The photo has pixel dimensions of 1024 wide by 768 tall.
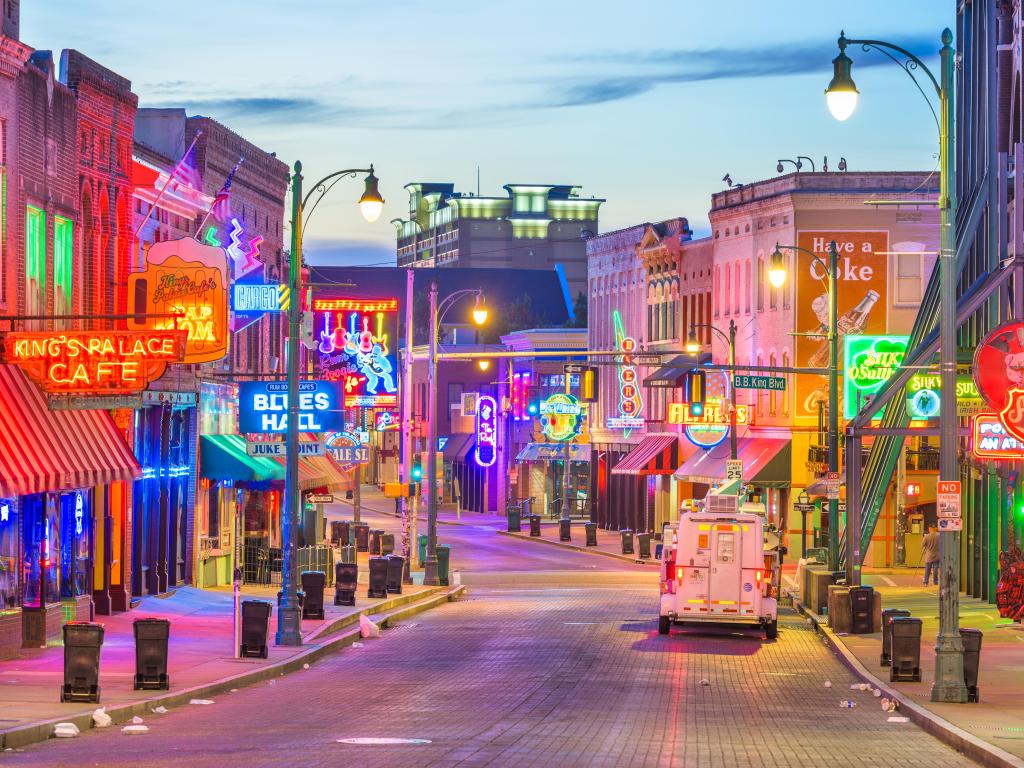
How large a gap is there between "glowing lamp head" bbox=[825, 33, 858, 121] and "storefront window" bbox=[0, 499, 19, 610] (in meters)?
13.8

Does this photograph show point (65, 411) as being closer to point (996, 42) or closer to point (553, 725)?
point (553, 725)

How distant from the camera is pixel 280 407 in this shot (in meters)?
40.4

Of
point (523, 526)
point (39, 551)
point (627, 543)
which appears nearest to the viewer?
point (39, 551)

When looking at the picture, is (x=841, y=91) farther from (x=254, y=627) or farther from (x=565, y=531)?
(x=565, y=531)

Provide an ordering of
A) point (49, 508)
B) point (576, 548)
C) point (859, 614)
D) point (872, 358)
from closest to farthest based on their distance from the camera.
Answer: point (49, 508)
point (859, 614)
point (872, 358)
point (576, 548)

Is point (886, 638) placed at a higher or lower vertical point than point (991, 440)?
lower

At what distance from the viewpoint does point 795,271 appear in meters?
65.4

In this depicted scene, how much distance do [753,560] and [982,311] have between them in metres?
13.1

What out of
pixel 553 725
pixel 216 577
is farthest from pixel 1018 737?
pixel 216 577

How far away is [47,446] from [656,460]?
162 ft

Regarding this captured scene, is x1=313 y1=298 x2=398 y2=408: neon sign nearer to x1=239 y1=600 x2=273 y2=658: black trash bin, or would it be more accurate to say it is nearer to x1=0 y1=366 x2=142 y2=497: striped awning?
x1=0 y1=366 x2=142 y2=497: striped awning

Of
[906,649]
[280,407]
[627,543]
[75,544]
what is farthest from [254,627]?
[627,543]

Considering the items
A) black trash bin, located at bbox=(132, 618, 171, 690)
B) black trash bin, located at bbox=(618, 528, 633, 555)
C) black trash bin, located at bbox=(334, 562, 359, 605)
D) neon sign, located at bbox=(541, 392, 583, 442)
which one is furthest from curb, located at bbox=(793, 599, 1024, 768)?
neon sign, located at bbox=(541, 392, 583, 442)

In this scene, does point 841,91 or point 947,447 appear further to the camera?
point 947,447
